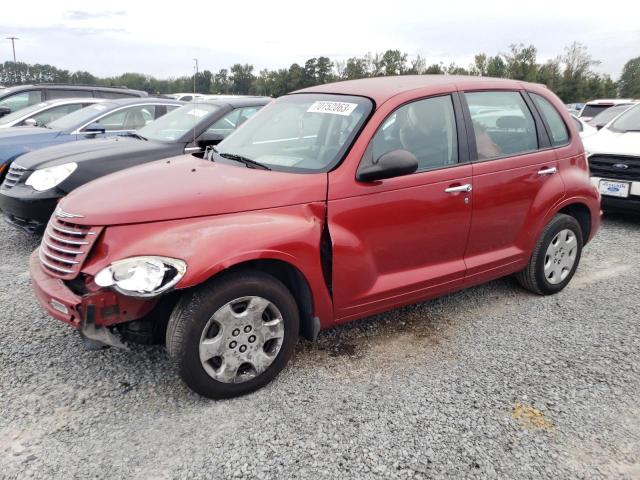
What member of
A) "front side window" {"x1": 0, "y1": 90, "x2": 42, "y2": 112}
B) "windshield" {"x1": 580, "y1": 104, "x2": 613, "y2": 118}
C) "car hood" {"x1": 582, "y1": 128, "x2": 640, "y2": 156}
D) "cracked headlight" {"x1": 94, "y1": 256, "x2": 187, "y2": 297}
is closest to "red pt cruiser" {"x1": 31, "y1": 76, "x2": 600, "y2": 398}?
"cracked headlight" {"x1": 94, "y1": 256, "x2": 187, "y2": 297}

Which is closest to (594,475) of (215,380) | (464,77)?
(215,380)

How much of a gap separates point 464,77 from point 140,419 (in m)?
3.26

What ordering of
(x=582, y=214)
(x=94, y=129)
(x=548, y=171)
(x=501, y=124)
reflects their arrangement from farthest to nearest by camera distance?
(x=94, y=129) < (x=582, y=214) < (x=548, y=171) < (x=501, y=124)

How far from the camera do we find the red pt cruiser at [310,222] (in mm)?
2631

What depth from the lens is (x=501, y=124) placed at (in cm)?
386

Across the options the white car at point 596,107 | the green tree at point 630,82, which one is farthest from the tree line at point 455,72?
the white car at point 596,107

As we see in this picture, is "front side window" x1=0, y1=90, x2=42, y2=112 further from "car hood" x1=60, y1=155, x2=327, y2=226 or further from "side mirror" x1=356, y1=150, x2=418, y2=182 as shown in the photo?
"side mirror" x1=356, y1=150, x2=418, y2=182

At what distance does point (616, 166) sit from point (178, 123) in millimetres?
5414

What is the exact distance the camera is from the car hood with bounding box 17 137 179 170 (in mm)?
5137

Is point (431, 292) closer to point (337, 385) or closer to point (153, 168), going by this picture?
point (337, 385)

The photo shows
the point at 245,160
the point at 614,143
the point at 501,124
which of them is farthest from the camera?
the point at 614,143

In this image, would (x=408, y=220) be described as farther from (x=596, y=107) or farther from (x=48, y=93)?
(x=596, y=107)

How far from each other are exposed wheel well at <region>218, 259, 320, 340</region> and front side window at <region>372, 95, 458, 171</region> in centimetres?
87

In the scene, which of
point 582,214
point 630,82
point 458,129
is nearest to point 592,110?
point 582,214
